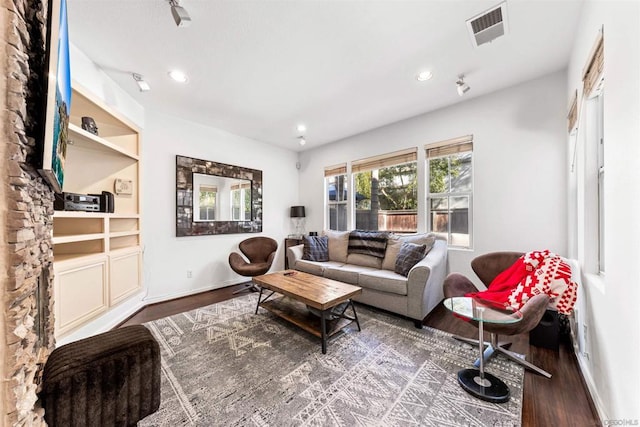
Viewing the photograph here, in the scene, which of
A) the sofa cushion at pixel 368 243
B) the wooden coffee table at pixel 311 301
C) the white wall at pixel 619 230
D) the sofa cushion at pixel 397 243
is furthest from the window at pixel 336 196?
the white wall at pixel 619 230

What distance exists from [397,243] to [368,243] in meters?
0.45

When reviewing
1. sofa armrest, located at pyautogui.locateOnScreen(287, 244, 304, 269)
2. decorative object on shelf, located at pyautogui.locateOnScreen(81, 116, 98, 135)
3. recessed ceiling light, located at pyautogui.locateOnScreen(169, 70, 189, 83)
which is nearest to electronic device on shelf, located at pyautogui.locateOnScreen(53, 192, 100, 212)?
decorative object on shelf, located at pyautogui.locateOnScreen(81, 116, 98, 135)

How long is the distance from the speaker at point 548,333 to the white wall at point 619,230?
1.58 feet

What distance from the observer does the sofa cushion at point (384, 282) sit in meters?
2.62

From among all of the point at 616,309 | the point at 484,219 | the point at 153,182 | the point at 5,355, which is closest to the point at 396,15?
the point at 616,309

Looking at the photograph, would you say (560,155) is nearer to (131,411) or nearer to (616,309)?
(616,309)

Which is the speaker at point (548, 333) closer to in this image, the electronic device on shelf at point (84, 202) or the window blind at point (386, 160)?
the window blind at point (386, 160)

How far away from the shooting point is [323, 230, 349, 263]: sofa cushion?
3876mm

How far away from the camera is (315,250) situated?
12.7 ft

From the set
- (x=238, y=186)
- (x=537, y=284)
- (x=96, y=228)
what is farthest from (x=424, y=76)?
(x=96, y=228)

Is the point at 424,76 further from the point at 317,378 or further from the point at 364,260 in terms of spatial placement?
the point at 317,378

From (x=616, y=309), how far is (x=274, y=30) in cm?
286

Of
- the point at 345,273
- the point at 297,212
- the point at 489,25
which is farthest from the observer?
the point at 297,212

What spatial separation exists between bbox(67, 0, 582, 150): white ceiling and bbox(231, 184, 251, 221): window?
1.50 m
